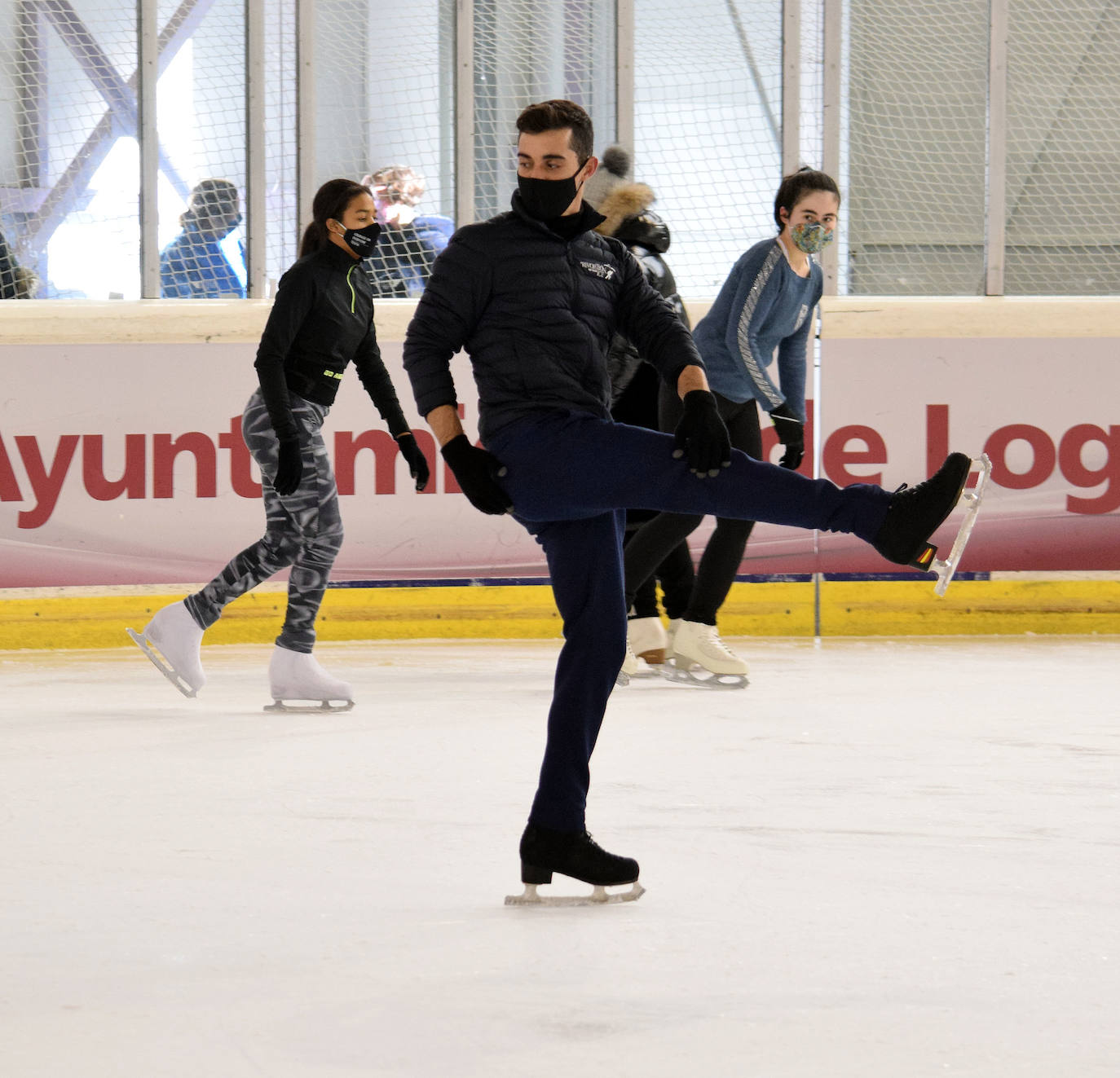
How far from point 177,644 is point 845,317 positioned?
3160 millimetres

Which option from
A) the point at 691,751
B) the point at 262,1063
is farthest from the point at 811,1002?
the point at 691,751

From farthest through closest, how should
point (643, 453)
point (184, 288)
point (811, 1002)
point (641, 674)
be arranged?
1. point (184, 288)
2. point (641, 674)
3. point (643, 453)
4. point (811, 1002)

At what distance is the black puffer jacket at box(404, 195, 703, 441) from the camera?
7.95 feet

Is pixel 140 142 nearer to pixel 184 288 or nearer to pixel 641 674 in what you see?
pixel 184 288

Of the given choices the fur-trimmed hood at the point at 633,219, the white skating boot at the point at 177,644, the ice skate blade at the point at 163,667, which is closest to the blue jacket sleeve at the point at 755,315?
the fur-trimmed hood at the point at 633,219

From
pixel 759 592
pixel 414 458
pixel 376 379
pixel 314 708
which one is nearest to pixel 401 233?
pixel 759 592

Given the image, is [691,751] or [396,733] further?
[396,733]

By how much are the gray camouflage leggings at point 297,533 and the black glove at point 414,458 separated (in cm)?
22

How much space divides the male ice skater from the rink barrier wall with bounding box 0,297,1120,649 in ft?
12.8

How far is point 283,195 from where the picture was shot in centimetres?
668

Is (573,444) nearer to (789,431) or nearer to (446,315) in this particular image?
(446,315)

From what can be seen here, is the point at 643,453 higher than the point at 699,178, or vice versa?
the point at 699,178

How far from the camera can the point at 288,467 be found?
4.29 m

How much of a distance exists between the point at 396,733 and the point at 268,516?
75cm
